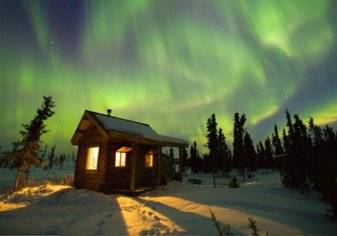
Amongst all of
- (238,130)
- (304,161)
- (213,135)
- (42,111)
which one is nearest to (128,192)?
(304,161)

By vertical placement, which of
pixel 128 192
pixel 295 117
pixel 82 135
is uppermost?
pixel 295 117

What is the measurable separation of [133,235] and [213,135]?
152 feet

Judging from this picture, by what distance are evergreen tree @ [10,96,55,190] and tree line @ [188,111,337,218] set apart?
22.9 meters

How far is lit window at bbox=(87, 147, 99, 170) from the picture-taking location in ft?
57.8

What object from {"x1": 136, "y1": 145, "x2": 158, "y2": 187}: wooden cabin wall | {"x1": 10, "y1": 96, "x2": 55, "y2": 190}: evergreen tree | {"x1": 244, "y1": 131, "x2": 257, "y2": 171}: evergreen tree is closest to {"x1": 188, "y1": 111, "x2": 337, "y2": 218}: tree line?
{"x1": 244, "y1": 131, "x2": 257, "y2": 171}: evergreen tree

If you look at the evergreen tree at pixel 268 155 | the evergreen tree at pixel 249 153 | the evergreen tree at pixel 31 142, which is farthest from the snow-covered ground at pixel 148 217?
the evergreen tree at pixel 268 155

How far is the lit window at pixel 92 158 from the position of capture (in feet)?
57.8

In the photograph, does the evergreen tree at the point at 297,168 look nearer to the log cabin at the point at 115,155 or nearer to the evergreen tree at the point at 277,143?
the log cabin at the point at 115,155

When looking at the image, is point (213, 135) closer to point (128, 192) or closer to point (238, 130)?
point (238, 130)

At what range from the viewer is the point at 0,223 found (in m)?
8.29

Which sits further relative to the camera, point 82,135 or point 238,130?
point 238,130

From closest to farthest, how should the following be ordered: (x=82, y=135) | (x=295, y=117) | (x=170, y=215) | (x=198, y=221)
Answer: (x=198, y=221) < (x=170, y=215) < (x=82, y=135) < (x=295, y=117)

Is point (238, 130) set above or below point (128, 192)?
above

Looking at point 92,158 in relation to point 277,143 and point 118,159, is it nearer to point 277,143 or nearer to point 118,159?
point 118,159
